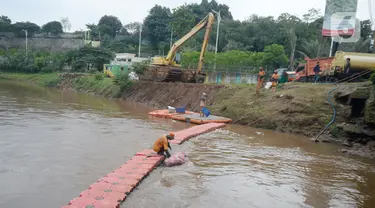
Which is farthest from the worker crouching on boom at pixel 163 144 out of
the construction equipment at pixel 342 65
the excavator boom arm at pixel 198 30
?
the excavator boom arm at pixel 198 30

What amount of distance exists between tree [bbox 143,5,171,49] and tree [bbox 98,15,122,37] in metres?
12.6

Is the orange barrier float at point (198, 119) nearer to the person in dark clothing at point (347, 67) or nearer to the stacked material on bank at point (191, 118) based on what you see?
the stacked material on bank at point (191, 118)

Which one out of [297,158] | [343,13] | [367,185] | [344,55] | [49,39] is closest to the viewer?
[367,185]

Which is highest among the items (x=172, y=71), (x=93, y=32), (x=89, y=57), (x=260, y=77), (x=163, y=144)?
(x=93, y=32)

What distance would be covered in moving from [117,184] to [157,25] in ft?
223

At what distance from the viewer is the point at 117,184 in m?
7.23

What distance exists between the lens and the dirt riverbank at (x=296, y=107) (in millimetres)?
13305

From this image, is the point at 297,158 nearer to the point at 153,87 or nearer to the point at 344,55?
the point at 344,55

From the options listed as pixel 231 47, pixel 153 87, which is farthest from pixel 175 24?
pixel 153 87

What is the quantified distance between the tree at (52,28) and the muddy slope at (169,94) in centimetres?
6228

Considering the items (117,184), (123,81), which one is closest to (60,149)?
(117,184)

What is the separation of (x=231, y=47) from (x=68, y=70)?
2670 centimetres

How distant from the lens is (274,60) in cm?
3906

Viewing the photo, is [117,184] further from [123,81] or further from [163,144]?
[123,81]
